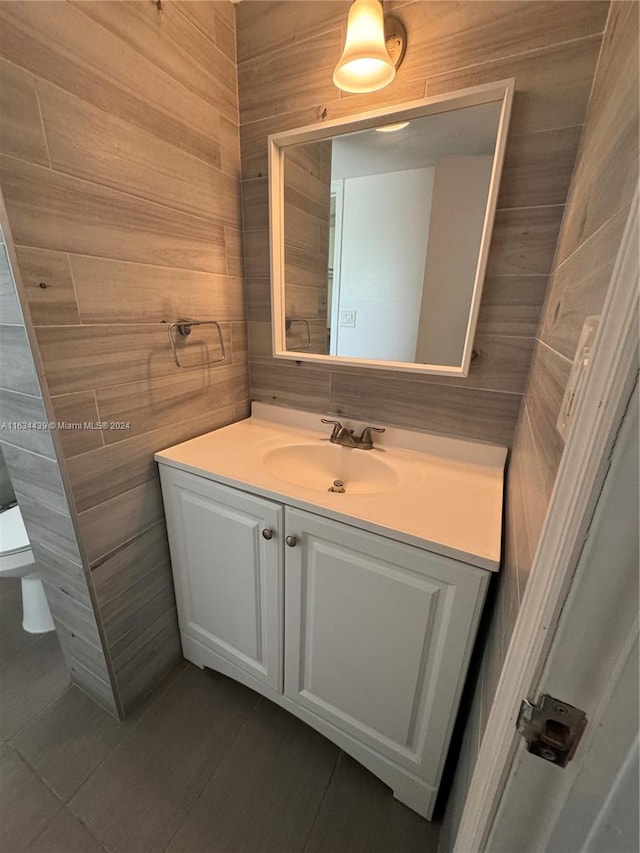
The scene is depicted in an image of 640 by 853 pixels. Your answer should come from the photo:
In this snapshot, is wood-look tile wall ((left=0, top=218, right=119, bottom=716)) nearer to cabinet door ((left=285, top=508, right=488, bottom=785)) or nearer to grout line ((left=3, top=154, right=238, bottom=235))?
grout line ((left=3, top=154, right=238, bottom=235))

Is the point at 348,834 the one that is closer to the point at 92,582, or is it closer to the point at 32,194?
the point at 92,582

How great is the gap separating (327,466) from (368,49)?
112 cm

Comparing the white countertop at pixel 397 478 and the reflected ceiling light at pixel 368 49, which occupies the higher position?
the reflected ceiling light at pixel 368 49

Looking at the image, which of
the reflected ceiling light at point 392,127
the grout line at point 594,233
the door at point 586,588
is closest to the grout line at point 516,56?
the reflected ceiling light at point 392,127

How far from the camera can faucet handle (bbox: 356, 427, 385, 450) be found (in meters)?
1.23

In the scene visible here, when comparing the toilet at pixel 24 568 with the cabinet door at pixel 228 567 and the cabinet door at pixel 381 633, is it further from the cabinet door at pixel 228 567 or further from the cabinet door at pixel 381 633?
the cabinet door at pixel 381 633

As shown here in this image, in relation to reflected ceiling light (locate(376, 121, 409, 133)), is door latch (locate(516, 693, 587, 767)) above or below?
below

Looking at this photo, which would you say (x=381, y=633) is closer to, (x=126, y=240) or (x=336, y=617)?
(x=336, y=617)

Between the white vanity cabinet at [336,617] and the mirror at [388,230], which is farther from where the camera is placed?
the mirror at [388,230]

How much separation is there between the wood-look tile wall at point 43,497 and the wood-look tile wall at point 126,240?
3 cm

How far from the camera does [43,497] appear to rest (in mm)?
978

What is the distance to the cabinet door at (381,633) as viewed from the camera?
77cm

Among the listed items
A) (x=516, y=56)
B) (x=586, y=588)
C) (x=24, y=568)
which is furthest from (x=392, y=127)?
(x=24, y=568)

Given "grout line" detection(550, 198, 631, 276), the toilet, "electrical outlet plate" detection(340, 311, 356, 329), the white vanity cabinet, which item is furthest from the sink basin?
the toilet
